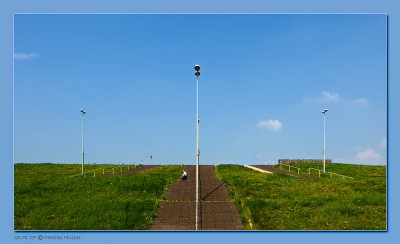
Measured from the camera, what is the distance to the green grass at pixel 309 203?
15763mm

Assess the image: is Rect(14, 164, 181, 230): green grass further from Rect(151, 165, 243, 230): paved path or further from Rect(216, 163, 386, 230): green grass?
Rect(216, 163, 386, 230): green grass

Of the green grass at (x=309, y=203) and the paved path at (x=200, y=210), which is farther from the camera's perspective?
the paved path at (x=200, y=210)

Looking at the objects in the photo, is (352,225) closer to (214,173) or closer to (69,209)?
(69,209)

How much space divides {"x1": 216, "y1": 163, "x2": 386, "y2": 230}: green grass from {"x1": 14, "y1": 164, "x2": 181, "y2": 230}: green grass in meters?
5.92

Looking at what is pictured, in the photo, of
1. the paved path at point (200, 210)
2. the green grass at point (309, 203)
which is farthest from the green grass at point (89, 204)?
the green grass at point (309, 203)

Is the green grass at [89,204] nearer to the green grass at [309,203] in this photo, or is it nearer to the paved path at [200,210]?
the paved path at [200,210]

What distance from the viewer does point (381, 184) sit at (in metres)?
25.9

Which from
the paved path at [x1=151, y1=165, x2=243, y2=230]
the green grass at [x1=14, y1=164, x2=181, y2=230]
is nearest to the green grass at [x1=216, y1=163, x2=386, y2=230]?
the paved path at [x1=151, y1=165, x2=243, y2=230]

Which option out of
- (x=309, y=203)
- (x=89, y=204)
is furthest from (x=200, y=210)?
(x=309, y=203)

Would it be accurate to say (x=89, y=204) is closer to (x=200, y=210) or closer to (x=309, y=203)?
(x=200, y=210)

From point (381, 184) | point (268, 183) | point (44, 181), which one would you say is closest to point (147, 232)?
point (268, 183)

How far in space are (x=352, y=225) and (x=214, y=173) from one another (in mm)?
18164

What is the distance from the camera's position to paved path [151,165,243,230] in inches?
629

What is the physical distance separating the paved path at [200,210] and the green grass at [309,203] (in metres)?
0.71
